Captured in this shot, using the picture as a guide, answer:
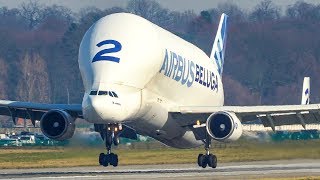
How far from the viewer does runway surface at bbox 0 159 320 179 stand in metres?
51.7

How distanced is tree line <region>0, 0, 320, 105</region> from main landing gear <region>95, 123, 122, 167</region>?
161 feet

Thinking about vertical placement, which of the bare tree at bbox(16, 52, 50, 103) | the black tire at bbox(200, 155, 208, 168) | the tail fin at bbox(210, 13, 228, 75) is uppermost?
the bare tree at bbox(16, 52, 50, 103)

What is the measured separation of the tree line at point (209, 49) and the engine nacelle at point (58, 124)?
50.4m

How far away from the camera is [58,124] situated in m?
55.6

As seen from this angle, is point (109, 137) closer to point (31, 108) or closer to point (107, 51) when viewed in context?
point (107, 51)

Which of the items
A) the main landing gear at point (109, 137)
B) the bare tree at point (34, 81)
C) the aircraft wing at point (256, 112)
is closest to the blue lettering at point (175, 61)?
the aircraft wing at point (256, 112)

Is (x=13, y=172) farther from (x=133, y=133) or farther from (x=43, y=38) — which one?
(x=43, y=38)

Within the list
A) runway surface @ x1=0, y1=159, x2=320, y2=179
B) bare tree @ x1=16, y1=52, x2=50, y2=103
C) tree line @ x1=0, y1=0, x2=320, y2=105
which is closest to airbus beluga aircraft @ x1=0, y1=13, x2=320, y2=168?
runway surface @ x1=0, y1=159, x2=320, y2=179

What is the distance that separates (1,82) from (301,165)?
253ft

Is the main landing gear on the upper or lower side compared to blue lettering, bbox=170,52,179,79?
Answer: lower

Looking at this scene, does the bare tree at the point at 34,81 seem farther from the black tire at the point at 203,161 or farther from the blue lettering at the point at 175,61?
the blue lettering at the point at 175,61

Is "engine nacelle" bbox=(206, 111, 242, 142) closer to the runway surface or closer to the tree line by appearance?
the runway surface

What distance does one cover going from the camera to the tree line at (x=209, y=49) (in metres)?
111

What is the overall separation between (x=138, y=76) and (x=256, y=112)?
8.10 metres
